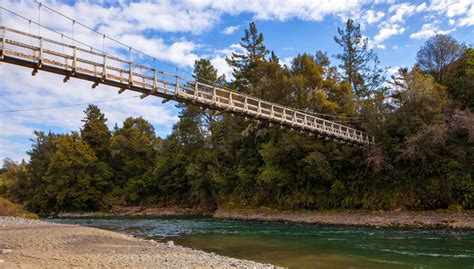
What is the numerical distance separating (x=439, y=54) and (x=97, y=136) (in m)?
48.7

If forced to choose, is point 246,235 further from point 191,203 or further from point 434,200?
point 191,203

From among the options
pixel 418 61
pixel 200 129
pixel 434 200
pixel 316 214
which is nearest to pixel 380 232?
pixel 434 200

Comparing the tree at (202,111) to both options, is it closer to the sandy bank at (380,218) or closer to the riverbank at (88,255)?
the sandy bank at (380,218)

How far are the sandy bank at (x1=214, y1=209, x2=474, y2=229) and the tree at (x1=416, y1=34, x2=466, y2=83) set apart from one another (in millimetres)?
20061

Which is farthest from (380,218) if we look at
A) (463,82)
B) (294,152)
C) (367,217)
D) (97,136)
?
(97,136)

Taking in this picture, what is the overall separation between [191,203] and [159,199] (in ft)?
21.1

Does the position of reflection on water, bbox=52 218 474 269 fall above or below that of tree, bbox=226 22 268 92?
below

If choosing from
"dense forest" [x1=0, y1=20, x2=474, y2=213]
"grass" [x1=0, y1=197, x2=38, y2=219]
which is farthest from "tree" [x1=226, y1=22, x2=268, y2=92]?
"grass" [x1=0, y1=197, x2=38, y2=219]

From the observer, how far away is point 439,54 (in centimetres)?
4144

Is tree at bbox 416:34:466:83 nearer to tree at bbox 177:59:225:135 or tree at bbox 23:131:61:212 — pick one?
tree at bbox 177:59:225:135

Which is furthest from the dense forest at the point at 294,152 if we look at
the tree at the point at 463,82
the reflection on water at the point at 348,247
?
the reflection on water at the point at 348,247

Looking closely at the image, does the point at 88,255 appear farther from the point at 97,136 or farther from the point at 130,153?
the point at 97,136

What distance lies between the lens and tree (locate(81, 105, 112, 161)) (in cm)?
6134

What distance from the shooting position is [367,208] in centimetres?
2798
